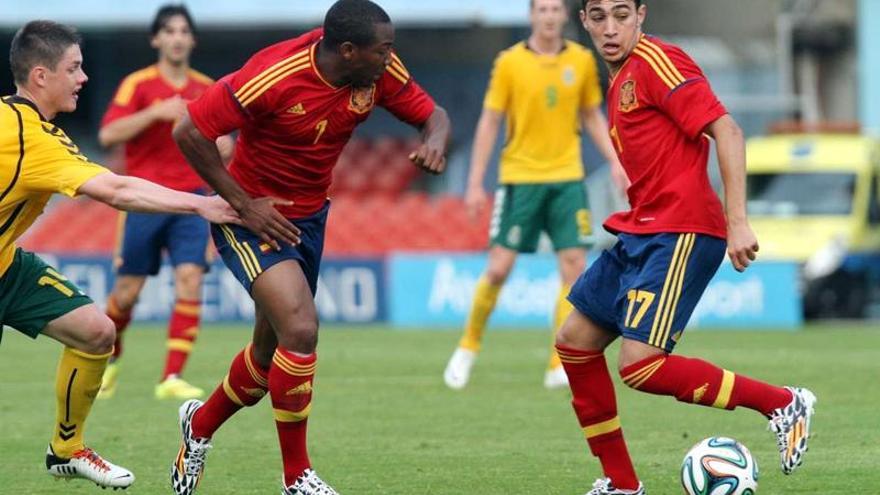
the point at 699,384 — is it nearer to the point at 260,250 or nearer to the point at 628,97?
the point at 628,97

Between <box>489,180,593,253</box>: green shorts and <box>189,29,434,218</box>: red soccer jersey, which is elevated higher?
<box>189,29,434,218</box>: red soccer jersey

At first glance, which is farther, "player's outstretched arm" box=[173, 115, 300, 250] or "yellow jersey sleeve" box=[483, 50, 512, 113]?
"yellow jersey sleeve" box=[483, 50, 512, 113]

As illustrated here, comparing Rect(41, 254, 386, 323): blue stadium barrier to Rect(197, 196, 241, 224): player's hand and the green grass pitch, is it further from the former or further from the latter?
Rect(197, 196, 241, 224): player's hand

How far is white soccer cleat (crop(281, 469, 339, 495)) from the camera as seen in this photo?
7425 millimetres

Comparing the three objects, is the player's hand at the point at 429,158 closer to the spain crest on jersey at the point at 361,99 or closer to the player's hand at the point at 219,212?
the spain crest on jersey at the point at 361,99

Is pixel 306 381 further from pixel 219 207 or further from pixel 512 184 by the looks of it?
pixel 512 184

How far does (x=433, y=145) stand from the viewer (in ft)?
25.3

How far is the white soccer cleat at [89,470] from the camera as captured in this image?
7.78 m

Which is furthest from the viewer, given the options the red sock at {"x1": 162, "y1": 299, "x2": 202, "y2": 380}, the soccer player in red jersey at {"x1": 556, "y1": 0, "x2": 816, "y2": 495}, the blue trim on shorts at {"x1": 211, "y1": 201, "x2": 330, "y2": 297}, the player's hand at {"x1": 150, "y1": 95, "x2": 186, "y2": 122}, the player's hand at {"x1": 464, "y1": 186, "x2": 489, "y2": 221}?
the player's hand at {"x1": 464, "y1": 186, "x2": 489, "y2": 221}

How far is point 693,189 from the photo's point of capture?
7238mm

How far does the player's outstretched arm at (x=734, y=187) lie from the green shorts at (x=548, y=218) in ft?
17.6

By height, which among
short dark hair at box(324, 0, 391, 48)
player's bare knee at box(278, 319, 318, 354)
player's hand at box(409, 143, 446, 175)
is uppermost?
short dark hair at box(324, 0, 391, 48)

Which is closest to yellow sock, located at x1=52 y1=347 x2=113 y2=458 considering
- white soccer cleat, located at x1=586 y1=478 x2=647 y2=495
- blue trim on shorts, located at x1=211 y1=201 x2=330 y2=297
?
blue trim on shorts, located at x1=211 y1=201 x2=330 y2=297

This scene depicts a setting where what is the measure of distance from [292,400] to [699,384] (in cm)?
170
